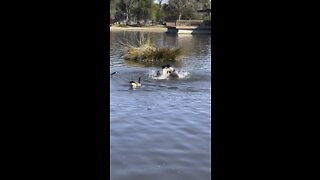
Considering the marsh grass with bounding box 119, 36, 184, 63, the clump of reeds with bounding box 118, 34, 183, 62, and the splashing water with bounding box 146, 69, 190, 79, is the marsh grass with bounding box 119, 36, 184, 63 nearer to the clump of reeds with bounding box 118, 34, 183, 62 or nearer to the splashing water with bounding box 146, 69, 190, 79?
the clump of reeds with bounding box 118, 34, 183, 62

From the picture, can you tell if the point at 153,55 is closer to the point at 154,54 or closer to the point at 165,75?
the point at 154,54

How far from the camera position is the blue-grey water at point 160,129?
515 centimetres

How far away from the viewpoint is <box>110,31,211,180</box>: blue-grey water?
5.15 metres

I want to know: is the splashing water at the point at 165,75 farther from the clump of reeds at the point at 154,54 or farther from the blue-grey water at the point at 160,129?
the clump of reeds at the point at 154,54

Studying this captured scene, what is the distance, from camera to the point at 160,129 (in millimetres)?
7145

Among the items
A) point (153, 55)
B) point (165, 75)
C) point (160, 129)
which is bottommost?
point (160, 129)

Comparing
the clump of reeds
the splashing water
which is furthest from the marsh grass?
the splashing water

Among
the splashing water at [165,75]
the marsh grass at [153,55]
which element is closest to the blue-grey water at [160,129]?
the splashing water at [165,75]

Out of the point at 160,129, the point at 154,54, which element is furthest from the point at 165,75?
the point at 160,129
